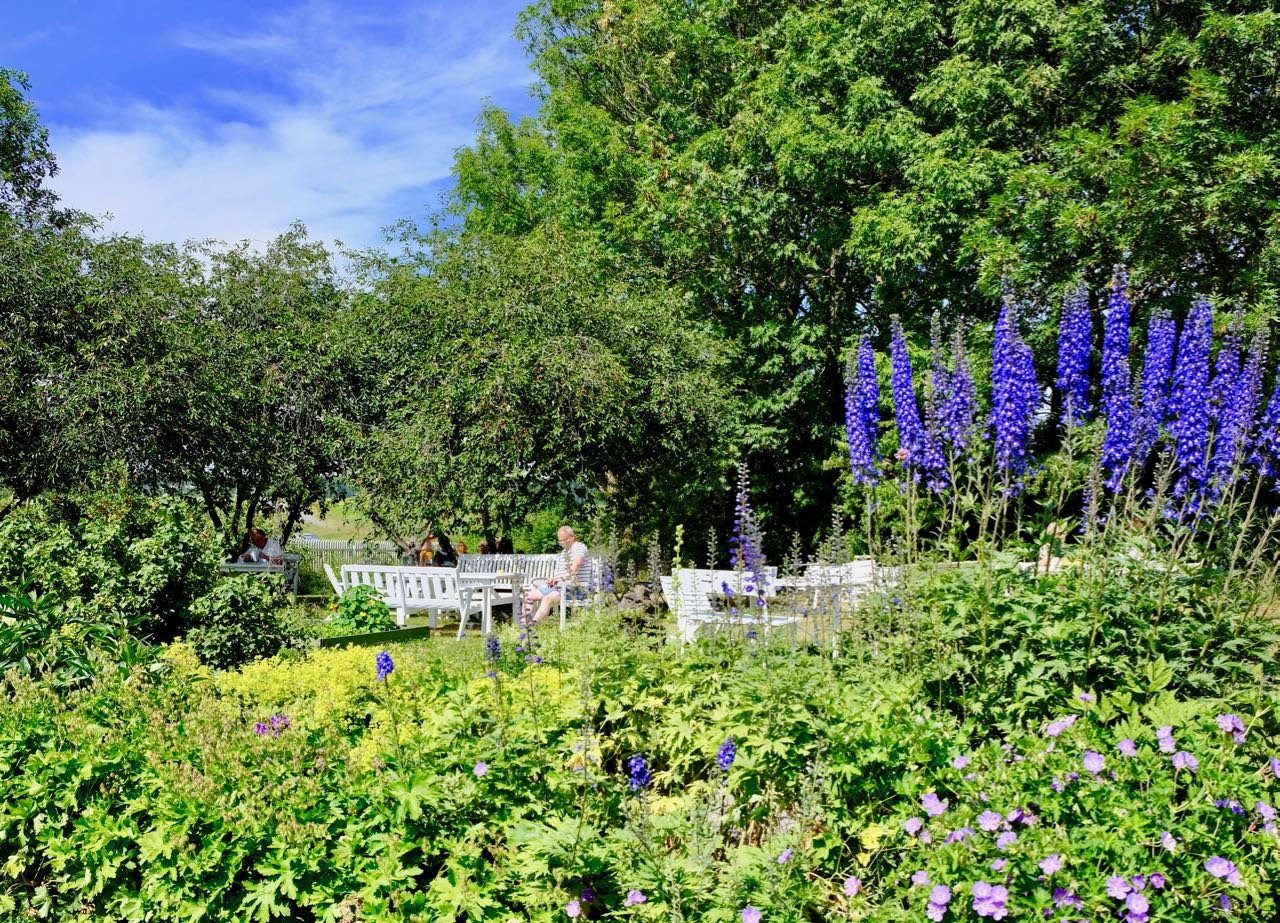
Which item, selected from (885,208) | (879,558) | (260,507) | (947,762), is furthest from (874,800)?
(260,507)

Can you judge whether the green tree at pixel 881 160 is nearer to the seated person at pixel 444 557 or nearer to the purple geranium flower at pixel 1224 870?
the seated person at pixel 444 557

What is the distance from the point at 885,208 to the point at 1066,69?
2905 mm

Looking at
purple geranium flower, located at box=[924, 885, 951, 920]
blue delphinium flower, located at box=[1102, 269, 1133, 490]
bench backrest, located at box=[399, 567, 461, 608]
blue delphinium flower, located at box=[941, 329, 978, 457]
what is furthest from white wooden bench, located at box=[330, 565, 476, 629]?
purple geranium flower, located at box=[924, 885, 951, 920]

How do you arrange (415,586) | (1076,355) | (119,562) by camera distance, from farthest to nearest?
1. (415,586)
2. (119,562)
3. (1076,355)

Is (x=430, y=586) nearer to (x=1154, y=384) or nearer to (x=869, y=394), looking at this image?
(x=869, y=394)

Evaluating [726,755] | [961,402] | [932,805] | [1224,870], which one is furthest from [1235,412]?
[726,755]

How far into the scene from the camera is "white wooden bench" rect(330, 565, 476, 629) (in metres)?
11.4

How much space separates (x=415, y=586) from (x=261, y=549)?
817cm

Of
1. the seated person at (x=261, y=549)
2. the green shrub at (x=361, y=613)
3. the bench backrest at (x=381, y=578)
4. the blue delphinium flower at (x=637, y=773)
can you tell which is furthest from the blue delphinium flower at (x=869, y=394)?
the seated person at (x=261, y=549)

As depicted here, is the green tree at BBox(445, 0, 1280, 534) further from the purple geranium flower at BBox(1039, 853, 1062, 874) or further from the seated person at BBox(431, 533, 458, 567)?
the purple geranium flower at BBox(1039, 853, 1062, 874)

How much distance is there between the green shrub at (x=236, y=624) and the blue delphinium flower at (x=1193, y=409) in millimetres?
5186

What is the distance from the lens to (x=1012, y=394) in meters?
4.34

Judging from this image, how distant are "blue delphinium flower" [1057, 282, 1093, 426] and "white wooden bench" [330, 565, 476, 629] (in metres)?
7.93

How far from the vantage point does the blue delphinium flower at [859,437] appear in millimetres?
4715
